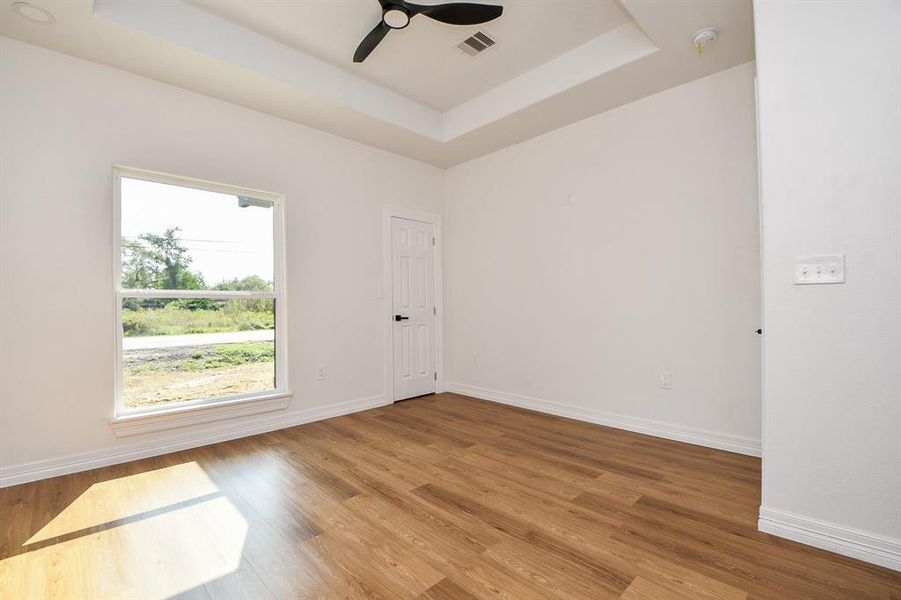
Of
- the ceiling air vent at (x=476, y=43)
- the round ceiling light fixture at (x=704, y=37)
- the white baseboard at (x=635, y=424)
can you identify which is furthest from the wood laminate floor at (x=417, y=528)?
the ceiling air vent at (x=476, y=43)

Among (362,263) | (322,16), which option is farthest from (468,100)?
(362,263)

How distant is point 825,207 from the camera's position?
1.85 metres

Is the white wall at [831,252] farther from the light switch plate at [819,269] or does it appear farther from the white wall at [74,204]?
the white wall at [74,204]

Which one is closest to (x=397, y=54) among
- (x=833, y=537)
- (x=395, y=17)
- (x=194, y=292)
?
(x=395, y=17)

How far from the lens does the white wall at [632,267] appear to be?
3.02m

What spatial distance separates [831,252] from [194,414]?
415 cm

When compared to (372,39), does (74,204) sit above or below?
below

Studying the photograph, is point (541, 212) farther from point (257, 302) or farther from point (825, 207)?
point (257, 302)

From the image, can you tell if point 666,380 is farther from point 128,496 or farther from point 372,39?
point 128,496

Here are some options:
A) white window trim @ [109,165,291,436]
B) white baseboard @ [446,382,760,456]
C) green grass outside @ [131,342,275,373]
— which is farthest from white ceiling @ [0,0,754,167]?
white baseboard @ [446,382,760,456]

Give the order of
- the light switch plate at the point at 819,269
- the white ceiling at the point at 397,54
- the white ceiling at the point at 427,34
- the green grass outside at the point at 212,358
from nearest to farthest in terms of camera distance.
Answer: the light switch plate at the point at 819,269
the white ceiling at the point at 397,54
the white ceiling at the point at 427,34
the green grass outside at the point at 212,358

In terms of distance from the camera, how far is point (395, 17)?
252 cm

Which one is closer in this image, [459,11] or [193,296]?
[459,11]

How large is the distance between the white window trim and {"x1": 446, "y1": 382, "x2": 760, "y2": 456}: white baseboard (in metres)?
2.27
